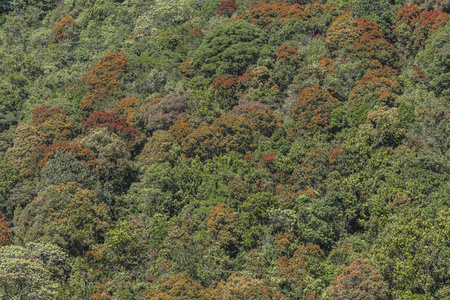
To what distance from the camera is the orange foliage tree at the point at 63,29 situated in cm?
11262

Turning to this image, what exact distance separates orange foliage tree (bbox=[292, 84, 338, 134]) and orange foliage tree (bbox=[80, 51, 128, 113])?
32871 mm

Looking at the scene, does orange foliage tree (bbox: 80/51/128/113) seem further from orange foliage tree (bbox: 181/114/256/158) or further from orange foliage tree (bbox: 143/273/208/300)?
orange foliage tree (bbox: 143/273/208/300)

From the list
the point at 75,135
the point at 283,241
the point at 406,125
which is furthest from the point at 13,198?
the point at 406,125

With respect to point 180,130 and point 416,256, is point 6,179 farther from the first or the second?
point 416,256

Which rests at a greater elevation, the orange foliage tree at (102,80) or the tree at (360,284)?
the orange foliage tree at (102,80)

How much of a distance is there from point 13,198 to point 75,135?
49.6 feet

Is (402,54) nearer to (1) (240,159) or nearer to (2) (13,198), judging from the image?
(1) (240,159)

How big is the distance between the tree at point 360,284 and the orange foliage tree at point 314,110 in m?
23.9

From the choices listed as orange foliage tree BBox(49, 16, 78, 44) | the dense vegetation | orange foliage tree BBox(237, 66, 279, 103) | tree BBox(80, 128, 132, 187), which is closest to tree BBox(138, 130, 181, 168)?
the dense vegetation

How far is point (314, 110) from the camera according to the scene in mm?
64438

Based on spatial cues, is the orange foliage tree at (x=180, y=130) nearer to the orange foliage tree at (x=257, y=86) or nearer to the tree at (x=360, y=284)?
the orange foliage tree at (x=257, y=86)

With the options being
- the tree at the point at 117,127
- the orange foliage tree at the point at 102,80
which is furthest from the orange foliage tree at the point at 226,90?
the orange foliage tree at the point at 102,80

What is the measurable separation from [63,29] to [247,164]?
232ft

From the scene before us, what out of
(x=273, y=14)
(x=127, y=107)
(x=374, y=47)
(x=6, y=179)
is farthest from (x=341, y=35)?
(x=6, y=179)
